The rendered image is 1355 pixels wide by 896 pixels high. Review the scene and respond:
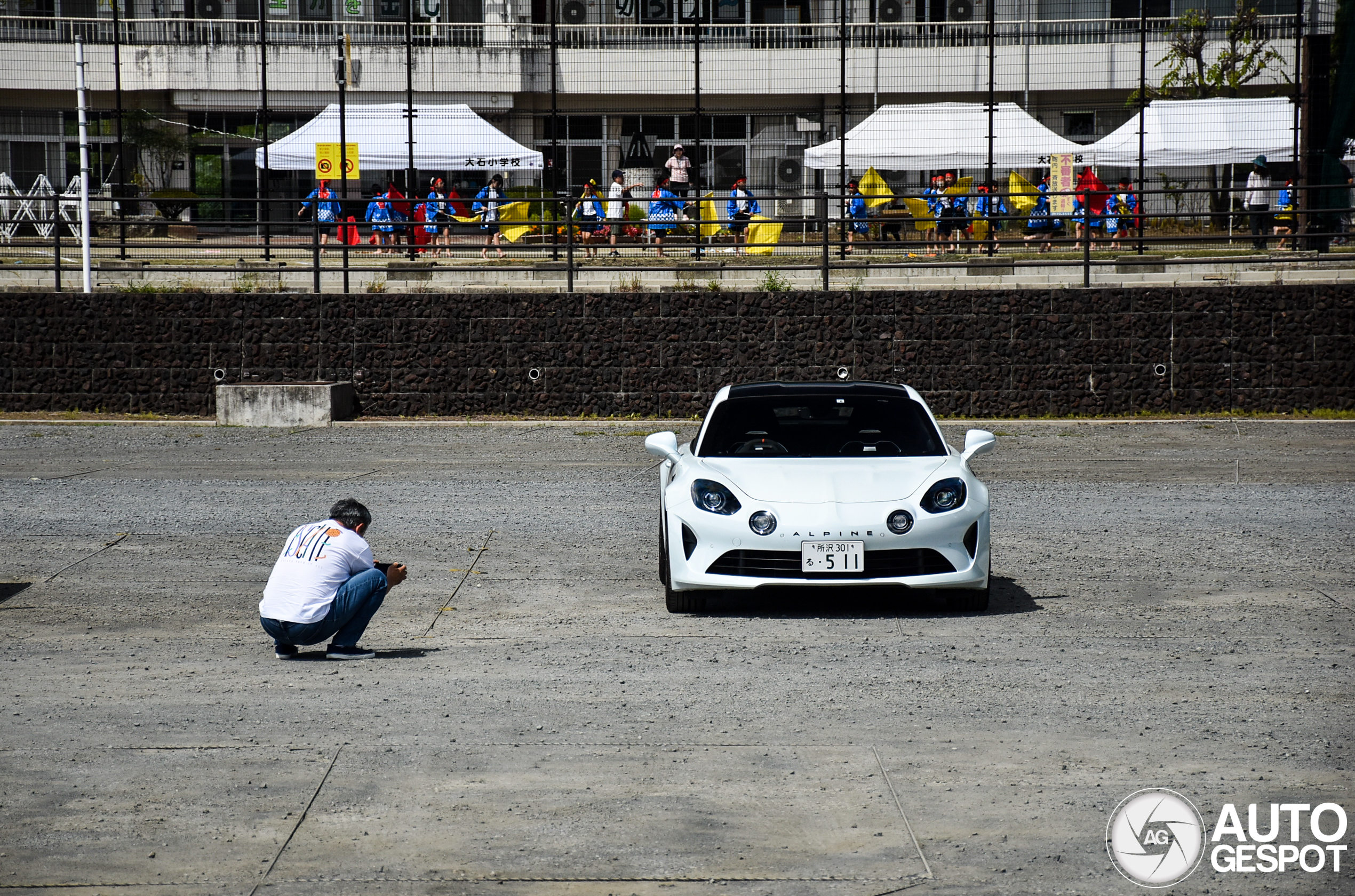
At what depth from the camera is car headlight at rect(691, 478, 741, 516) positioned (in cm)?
829

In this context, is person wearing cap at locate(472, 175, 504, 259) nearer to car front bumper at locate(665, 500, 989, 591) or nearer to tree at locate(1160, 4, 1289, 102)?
car front bumper at locate(665, 500, 989, 591)

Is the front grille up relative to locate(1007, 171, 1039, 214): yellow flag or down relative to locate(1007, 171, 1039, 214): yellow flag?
down

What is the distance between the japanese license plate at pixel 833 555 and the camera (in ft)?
26.5

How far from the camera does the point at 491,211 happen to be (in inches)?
1016

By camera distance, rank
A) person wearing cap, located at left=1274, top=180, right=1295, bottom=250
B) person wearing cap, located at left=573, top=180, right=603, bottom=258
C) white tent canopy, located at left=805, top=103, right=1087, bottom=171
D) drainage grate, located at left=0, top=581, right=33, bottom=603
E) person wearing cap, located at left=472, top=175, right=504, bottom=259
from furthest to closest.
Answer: white tent canopy, located at left=805, top=103, right=1087, bottom=171 → person wearing cap, located at left=573, top=180, right=603, bottom=258 → person wearing cap, located at left=472, top=175, right=504, bottom=259 → person wearing cap, located at left=1274, top=180, right=1295, bottom=250 → drainage grate, located at left=0, top=581, right=33, bottom=603

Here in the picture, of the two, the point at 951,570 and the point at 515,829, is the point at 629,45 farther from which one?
the point at 515,829

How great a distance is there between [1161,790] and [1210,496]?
835 centimetres

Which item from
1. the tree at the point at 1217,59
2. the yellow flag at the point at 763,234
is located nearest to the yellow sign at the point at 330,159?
the yellow flag at the point at 763,234

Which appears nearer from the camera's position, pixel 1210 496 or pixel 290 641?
pixel 290 641

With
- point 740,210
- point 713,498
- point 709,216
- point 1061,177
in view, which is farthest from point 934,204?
point 713,498

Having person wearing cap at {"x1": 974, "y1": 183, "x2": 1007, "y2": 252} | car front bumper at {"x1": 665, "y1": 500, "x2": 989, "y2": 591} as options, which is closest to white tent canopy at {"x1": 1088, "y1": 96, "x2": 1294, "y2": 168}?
person wearing cap at {"x1": 974, "y1": 183, "x2": 1007, "y2": 252}

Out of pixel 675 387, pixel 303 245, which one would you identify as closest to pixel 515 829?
pixel 675 387

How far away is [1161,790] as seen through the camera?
17.1 ft

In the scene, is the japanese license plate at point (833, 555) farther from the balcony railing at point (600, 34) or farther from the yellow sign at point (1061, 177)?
the balcony railing at point (600, 34)
